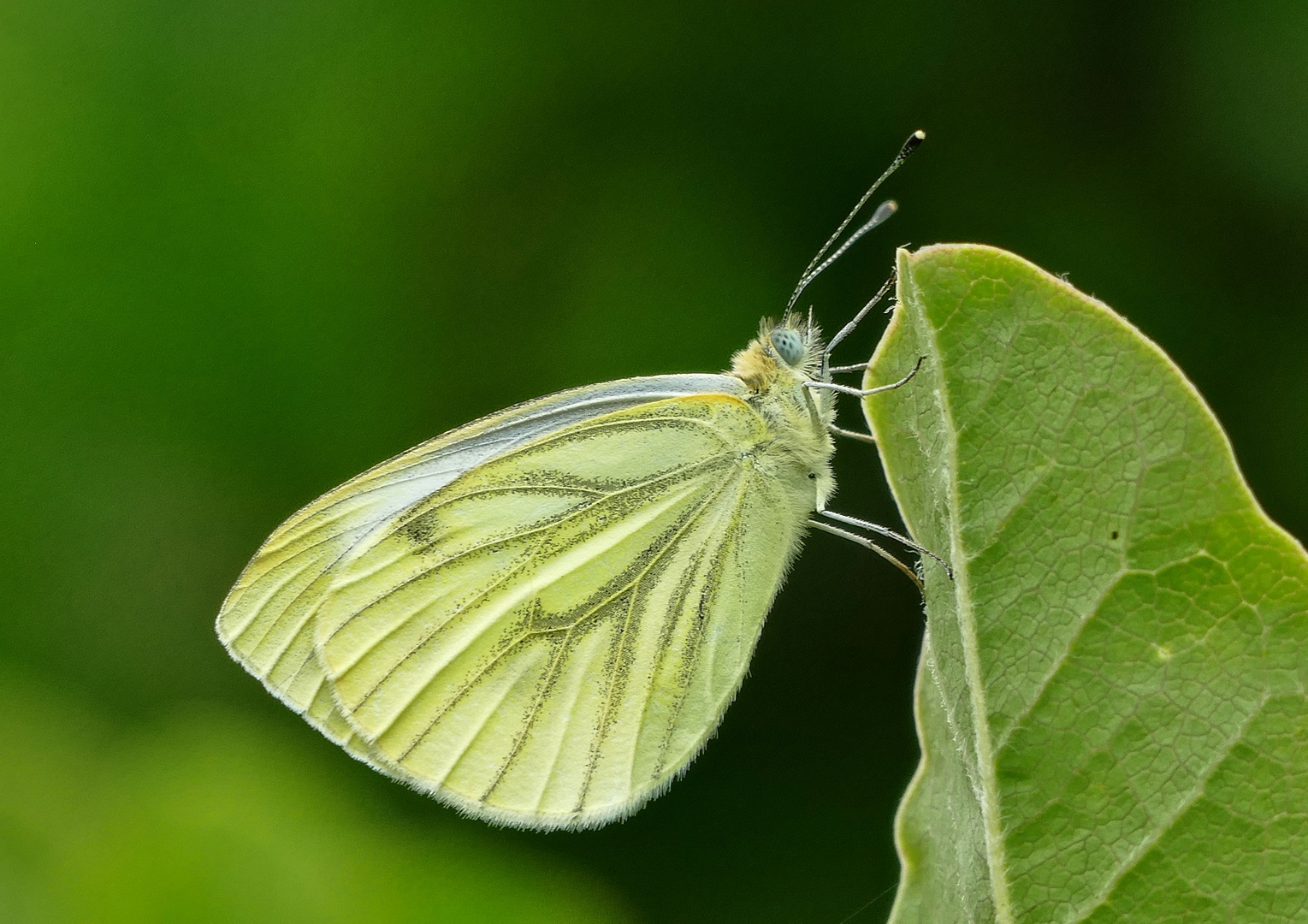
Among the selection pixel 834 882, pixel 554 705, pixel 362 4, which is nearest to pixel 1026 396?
pixel 554 705

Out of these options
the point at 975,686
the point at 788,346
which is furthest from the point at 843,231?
the point at 975,686

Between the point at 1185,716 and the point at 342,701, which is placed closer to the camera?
the point at 1185,716

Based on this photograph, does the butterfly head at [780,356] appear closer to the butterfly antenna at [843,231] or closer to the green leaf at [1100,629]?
the butterfly antenna at [843,231]

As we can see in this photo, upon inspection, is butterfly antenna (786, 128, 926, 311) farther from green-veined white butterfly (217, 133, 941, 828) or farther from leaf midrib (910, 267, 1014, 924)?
leaf midrib (910, 267, 1014, 924)

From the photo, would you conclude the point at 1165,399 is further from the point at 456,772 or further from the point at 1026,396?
the point at 456,772

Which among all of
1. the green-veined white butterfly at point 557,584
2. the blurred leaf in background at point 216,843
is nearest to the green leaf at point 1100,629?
the green-veined white butterfly at point 557,584

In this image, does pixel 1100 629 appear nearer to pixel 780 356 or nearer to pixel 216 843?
pixel 780 356
